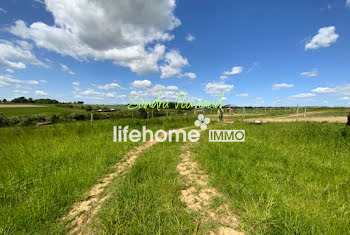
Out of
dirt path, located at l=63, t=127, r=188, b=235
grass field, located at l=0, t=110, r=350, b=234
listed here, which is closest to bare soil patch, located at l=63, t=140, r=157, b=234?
dirt path, located at l=63, t=127, r=188, b=235

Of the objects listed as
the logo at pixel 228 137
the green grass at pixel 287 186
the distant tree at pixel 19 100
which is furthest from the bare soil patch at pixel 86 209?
the distant tree at pixel 19 100

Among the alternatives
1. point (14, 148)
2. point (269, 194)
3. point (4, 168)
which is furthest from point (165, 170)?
point (14, 148)

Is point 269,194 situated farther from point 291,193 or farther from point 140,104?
point 140,104

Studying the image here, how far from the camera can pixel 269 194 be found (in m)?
2.62

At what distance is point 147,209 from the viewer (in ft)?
7.75

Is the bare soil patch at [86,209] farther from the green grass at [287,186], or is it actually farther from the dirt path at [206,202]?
the green grass at [287,186]

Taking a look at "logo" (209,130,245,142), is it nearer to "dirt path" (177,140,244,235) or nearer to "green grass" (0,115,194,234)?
"dirt path" (177,140,244,235)

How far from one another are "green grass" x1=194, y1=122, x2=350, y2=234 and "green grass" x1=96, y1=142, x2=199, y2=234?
3.29 feet

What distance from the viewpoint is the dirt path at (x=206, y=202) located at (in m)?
2.14

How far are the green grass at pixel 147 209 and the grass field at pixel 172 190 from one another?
0.01 meters

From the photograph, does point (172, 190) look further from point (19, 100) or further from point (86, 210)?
point (19, 100)

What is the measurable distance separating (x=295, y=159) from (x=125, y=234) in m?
5.16

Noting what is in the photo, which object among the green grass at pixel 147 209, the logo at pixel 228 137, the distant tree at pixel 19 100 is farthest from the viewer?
the distant tree at pixel 19 100

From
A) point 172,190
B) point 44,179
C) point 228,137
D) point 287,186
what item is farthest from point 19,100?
point 287,186
